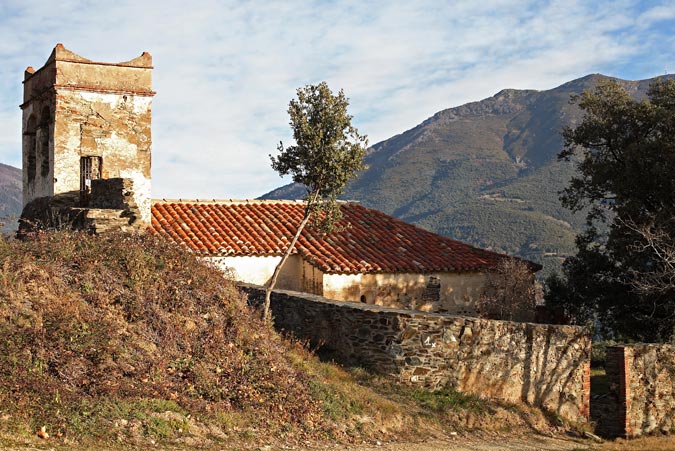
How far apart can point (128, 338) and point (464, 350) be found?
621cm

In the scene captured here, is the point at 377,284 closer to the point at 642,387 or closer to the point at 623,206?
the point at 623,206

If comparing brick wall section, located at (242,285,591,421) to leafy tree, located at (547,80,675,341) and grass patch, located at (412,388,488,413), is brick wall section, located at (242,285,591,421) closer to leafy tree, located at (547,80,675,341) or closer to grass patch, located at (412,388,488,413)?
grass patch, located at (412,388,488,413)

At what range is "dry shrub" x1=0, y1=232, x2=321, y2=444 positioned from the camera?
8.88 metres

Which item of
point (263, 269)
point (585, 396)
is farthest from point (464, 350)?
point (263, 269)

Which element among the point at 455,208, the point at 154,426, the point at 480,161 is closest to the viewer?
the point at 154,426

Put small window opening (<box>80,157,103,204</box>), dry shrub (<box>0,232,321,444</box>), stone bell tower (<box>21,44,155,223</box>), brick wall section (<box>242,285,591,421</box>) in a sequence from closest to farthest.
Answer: dry shrub (<box>0,232,321,444</box>)
brick wall section (<box>242,285,591,421</box>)
stone bell tower (<box>21,44,155,223</box>)
small window opening (<box>80,157,103,204</box>)

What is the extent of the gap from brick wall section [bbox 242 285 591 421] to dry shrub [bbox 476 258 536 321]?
688cm

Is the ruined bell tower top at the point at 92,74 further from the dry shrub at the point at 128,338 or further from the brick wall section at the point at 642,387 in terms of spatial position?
the brick wall section at the point at 642,387

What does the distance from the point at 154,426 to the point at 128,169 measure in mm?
11844

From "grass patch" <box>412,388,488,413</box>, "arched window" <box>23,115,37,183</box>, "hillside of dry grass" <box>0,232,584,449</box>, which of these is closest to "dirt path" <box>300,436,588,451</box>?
"hillside of dry grass" <box>0,232,584,449</box>

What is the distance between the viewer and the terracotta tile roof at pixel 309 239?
2000 cm

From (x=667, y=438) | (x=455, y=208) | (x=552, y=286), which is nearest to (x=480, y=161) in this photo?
(x=455, y=208)

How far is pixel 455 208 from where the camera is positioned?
80.8m

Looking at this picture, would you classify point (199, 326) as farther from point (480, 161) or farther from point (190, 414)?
point (480, 161)
